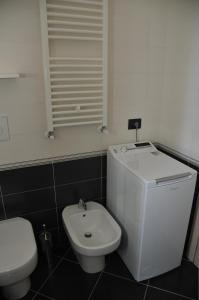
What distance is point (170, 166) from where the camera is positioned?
5.68 feet

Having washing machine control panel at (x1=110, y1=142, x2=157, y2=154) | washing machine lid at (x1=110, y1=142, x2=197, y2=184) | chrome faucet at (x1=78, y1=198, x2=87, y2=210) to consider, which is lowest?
chrome faucet at (x1=78, y1=198, x2=87, y2=210)

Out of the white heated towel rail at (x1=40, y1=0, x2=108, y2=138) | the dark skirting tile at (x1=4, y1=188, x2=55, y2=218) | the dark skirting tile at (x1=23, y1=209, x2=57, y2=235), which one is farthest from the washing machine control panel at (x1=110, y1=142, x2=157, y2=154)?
the dark skirting tile at (x1=23, y1=209, x2=57, y2=235)

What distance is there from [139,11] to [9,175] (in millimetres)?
1571

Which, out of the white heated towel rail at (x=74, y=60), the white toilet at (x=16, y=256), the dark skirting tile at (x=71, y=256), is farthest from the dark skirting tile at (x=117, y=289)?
the white heated towel rail at (x=74, y=60)

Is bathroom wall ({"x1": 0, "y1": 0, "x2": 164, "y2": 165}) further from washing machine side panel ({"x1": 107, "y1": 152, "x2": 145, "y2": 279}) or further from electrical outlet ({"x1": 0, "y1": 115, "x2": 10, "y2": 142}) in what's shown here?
washing machine side panel ({"x1": 107, "y1": 152, "x2": 145, "y2": 279})

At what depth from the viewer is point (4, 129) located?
166 cm

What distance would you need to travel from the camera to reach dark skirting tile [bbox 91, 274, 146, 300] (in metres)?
1.72

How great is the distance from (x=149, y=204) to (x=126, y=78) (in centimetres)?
101

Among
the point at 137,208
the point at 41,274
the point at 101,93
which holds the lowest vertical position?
the point at 41,274

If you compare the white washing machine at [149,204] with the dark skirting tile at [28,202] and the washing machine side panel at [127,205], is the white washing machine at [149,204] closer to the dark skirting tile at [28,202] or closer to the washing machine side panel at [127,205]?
the washing machine side panel at [127,205]

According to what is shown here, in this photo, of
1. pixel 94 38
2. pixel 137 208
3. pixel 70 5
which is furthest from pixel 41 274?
pixel 70 5

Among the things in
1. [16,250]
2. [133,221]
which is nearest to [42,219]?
[16,250]

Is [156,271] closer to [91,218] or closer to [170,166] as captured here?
[91,218]

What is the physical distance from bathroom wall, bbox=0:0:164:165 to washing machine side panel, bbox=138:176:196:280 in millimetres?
676
